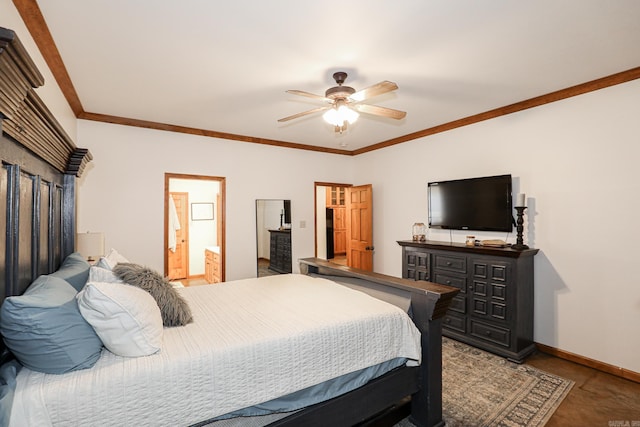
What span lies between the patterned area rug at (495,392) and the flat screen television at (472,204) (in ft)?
4.67

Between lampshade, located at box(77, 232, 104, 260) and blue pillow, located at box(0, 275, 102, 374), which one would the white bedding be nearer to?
blue pillow, located at box(0, 275, 102, 374)

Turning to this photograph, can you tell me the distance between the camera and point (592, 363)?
3004mm

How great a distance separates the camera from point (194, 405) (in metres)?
1.40

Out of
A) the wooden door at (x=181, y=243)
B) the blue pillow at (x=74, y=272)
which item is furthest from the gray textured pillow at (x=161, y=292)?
the wooden door at (x=181, y=243)

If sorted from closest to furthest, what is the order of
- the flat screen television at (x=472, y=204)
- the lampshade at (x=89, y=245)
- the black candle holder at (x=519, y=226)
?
the lampshade at (x=89, y=245) → the black candle holder at (x=519, y=226) → the flat screen television at (x=472, y=204)

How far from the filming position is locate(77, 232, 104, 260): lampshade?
2949 millimetres

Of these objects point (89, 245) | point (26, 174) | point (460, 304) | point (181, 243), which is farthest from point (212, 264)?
point (26, 174)

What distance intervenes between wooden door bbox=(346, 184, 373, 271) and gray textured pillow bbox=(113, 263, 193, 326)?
3909 mm

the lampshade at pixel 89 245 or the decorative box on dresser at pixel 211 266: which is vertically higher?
the lampshade at pixel 89 245

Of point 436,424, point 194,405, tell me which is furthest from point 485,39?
point 194,405

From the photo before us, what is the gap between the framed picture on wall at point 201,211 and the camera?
22.8 feet

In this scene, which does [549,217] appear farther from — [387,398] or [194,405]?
[194,405]

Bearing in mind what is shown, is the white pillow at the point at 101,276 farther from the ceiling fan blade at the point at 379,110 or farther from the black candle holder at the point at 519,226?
the black candle holder at the point at 519,226

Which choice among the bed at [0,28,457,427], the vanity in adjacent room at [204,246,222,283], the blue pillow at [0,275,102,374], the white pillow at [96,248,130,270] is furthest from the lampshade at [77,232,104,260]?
the vanity in adjacent room at [204,246,222,283]
